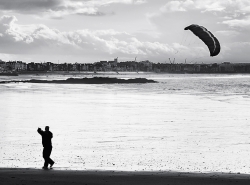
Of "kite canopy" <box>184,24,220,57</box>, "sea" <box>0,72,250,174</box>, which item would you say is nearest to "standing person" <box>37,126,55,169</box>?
"sea" <box>0,72,250,174</box>

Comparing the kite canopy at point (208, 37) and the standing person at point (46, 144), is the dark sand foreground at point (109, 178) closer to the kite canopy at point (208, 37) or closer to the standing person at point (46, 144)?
the standing person at point (46, 144)

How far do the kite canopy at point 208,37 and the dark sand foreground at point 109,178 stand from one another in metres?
16.5

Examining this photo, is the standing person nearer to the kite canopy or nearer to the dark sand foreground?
the dark sand foreground

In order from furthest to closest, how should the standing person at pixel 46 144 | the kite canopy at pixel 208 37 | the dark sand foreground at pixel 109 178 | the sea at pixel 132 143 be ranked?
the kite canopy at pixel 208 37 < the sea at pixel 132 143 < the standing person at pixel 46 144 < the dark sand foreground at pixel 109 178

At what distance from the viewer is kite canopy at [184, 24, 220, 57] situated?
27719mm

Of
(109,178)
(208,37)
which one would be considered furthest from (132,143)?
(208,37)

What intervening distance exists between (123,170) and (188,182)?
9.51 feet

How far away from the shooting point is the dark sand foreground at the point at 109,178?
36.4ft

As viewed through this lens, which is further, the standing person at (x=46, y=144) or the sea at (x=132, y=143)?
the sea at (x=132, y=143)

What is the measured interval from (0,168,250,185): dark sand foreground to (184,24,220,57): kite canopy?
1654 cm

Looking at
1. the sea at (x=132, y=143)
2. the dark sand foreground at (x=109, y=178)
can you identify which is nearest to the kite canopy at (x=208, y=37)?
the sea at (x=132, y=143)

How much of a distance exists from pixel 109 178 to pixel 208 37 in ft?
60.6

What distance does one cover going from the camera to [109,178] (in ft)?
38.5

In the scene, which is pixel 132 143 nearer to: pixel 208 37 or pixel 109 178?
pixel 109 178
